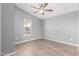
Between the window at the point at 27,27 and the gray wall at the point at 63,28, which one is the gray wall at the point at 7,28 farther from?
the gray wall at the point at 63,28

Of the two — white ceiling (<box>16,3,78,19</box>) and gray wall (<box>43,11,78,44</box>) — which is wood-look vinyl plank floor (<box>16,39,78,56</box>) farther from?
white ceiling (<box>16,3,78,19</box>)

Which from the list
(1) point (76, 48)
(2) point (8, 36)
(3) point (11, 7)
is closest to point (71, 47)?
(1) point (76, 48)

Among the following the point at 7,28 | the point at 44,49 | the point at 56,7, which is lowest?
the point at 44,49

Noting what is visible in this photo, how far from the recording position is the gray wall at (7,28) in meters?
1.09

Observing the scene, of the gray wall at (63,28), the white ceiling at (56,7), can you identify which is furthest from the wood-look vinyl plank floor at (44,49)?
the white ceiling at (56,7)

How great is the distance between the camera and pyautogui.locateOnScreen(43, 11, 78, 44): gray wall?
1175mm

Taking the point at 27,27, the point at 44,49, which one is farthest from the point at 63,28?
the point at 27,27

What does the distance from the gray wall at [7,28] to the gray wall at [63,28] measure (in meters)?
0.54

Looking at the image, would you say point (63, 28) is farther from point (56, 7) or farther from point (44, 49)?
point (44, 49)

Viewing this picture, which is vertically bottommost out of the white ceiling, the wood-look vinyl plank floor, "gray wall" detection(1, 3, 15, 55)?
the wood-look vinyl plank floor

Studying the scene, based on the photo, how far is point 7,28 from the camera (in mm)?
1102

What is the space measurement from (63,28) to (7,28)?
901 millimetres

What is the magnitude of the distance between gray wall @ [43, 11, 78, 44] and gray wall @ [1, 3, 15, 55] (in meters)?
0.54

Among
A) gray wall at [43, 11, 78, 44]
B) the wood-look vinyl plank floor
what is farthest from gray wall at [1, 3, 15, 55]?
gray wall at [43, 11, 78, 44]
